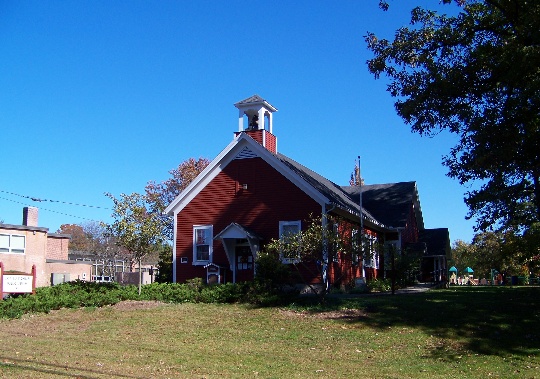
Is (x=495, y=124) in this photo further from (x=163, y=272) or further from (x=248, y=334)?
(x=163, y=272)

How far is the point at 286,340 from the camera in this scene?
47.8 feet

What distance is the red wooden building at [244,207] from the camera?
26.3m

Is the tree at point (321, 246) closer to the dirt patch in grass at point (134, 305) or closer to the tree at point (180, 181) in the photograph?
the dirt patch in grass at point (134, 305)

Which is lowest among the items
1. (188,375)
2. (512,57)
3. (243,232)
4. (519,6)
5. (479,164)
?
(188,375)

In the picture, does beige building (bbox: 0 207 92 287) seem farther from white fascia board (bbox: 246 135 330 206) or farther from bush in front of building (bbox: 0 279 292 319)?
white fascia board (bbox: 246 135 330 206)

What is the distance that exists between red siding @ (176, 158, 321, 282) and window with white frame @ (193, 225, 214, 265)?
0.73 ft

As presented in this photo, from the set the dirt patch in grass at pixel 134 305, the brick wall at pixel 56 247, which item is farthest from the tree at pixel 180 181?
the dirt patch in grass at pixel 134 305

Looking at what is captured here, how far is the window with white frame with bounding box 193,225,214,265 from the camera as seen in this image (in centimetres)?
2792

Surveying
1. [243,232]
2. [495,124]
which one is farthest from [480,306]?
[243,232]

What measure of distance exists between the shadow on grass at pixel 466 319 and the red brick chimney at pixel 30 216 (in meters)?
32.0

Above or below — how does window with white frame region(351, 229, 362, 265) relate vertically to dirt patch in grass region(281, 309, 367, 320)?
above

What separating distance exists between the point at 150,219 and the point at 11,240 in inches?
852

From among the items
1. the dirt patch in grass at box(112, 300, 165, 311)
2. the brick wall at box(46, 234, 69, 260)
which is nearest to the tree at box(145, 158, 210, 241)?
the brick wall at box(46, 234, 69, 260)

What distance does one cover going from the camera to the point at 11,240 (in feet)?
139
